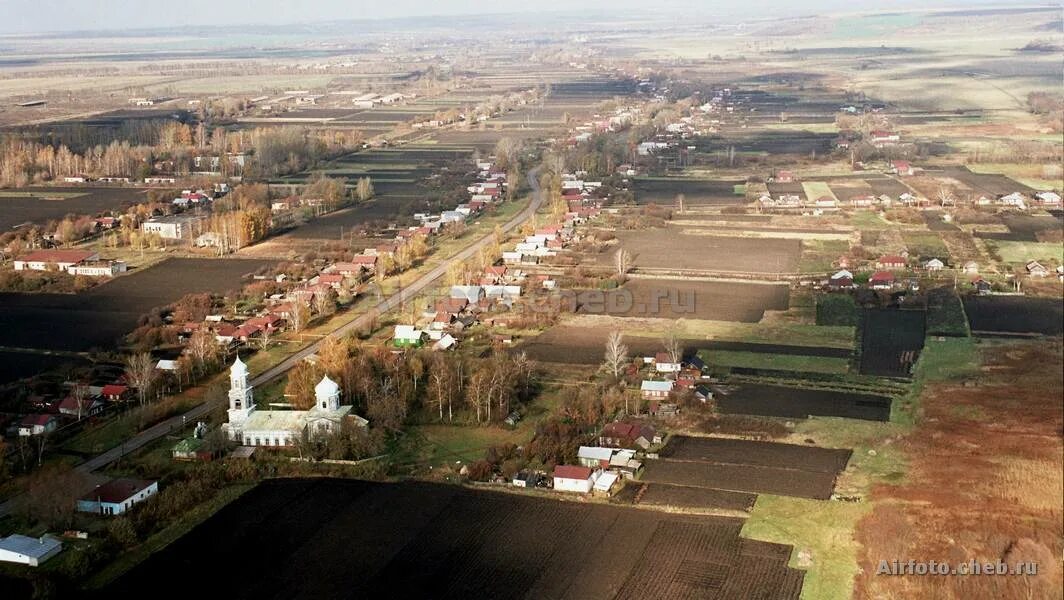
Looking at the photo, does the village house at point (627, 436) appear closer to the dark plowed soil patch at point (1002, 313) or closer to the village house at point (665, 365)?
the village house at point (665, 365)

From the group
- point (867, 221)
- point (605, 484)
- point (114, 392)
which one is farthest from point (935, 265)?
point (114, 392)

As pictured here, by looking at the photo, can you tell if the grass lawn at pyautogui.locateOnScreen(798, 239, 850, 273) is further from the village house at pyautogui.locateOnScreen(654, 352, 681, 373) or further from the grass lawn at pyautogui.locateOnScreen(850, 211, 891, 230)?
the village house at pyautogui.locateOnScreen(654, 352, 681, 373)

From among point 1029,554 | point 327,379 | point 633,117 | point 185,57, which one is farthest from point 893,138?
point 185,57

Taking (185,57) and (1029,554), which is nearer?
(1029,554)

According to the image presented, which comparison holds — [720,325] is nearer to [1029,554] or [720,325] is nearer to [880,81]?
[1029,554]

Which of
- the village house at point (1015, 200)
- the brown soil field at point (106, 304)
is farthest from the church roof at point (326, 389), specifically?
the village house at point (1015, 200)

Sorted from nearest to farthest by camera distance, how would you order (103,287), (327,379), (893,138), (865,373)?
(327,379) → (865,373) → (103,287) → (893,138)
